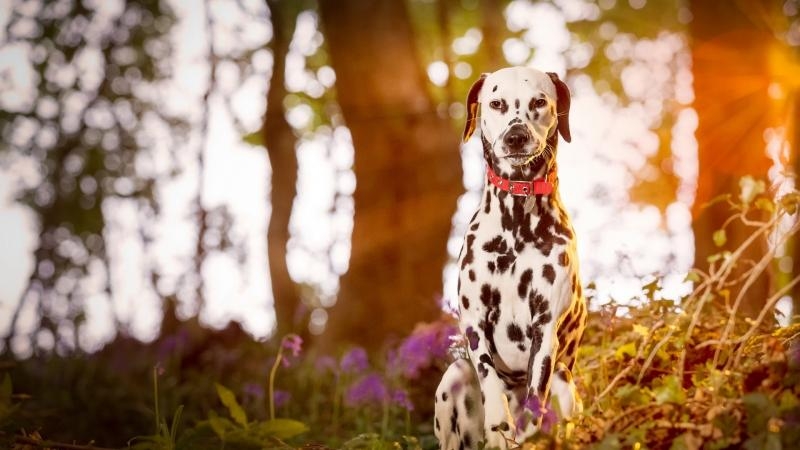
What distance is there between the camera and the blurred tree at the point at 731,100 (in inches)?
271

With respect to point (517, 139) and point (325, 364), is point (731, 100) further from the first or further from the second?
point (325, 364)

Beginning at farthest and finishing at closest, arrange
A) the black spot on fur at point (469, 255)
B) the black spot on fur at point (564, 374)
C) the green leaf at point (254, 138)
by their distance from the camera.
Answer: the green leaf at point (254, 138) < the black spot on fur at point (469, 255) < the black spot on fur at point (564, 374)

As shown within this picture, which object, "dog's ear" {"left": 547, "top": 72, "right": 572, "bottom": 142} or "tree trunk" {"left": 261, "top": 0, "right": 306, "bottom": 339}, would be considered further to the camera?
"tree trunk" {"left": 261, "top": 0, "right": 306, "bottom": 339}

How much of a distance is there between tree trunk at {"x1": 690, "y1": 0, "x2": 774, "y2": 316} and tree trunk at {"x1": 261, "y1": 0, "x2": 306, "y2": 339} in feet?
26.5

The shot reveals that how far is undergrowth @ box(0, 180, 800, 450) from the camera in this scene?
9.95 feet

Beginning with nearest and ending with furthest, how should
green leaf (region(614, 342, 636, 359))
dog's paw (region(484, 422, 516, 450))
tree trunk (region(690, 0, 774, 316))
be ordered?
1. dog's paw (region(484, 422, 516, 450))
2. green leaf (region(614, 342, 636, 359))
3. tree trunk (region(690, 0, 774, 316))

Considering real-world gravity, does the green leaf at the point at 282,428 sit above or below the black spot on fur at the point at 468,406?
below

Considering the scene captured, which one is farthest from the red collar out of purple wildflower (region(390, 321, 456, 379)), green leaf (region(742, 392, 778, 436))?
purple wildflower (region(390, 321, 456, 379))

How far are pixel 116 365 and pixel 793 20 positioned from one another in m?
9.96

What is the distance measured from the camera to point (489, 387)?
3.56m

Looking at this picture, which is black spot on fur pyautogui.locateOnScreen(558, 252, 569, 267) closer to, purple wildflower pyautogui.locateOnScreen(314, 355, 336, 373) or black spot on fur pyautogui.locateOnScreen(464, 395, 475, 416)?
black spot on fur pyautogui.locateOnScreen(464, 395, 475, 416)

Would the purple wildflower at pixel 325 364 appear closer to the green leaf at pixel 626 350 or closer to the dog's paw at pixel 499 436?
the green leaf at pixel 626 350

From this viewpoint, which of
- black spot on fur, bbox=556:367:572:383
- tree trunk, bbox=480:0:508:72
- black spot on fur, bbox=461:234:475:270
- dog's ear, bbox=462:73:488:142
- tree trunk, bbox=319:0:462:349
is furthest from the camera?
tree trunk, bbox=480:0:508:72

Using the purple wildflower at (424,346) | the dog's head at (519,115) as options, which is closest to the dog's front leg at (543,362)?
the dog's head at (519,115)
